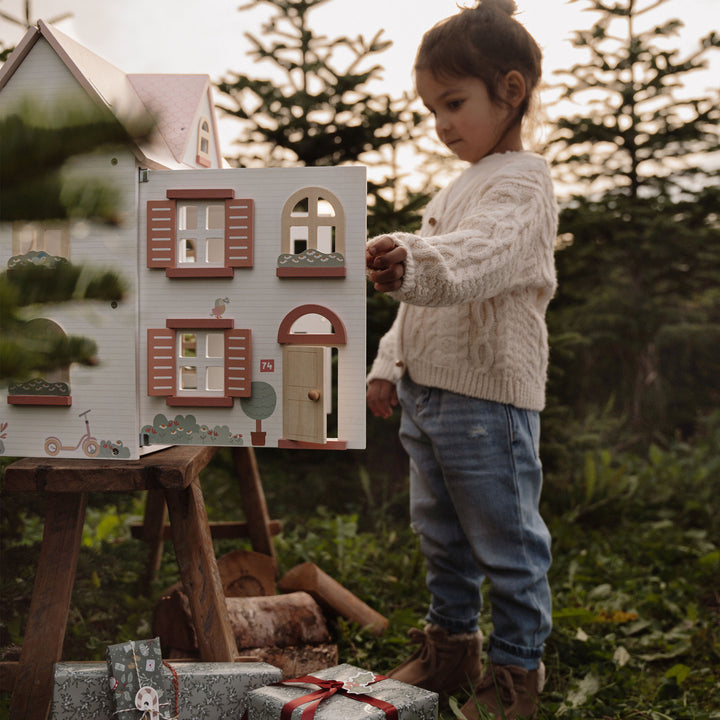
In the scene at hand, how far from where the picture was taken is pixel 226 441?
4.58 ft

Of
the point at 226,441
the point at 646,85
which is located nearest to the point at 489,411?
the point at 226,441

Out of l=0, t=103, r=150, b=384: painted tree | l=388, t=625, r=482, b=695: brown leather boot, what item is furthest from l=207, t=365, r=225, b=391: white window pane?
l=0, t=103, r=150, b=384: painted tree

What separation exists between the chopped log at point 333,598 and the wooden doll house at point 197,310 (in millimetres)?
915

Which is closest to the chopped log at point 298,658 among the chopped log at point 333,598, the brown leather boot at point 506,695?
the chopped log at point 333,598

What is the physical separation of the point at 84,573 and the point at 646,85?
3.18 metres

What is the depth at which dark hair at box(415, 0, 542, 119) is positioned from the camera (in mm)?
1585

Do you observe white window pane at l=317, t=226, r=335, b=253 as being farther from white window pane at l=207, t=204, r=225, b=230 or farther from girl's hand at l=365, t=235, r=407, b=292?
white window pane at l=207, t=204, r=225, b=230

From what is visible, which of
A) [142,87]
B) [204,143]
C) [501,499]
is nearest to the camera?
[501,499]

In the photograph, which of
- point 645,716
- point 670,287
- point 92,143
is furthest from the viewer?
point 670,287

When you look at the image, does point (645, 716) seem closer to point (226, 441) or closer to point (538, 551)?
point (538, 551)

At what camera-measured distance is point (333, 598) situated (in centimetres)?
214

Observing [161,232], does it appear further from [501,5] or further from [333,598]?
[333,598]

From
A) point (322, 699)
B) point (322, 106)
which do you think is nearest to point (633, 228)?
point (322, 106)

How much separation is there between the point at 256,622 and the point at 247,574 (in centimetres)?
28
